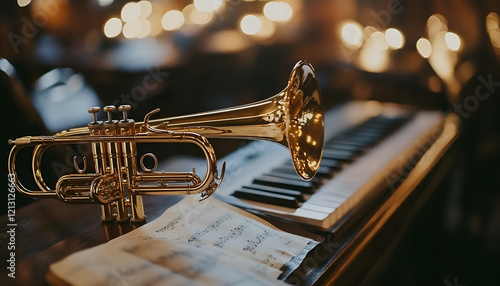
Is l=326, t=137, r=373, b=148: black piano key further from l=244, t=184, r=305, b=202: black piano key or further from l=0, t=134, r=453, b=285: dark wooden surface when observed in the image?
l=244, t=184, r=305, b=202: black piano key

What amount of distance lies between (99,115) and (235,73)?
919 mm

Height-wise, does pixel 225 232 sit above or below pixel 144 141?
below

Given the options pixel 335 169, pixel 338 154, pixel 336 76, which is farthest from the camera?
pixel 336 76

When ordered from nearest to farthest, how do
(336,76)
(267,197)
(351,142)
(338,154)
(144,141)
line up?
(144,141) < (267,197) < (338,154) < (351,142) < (336,76)

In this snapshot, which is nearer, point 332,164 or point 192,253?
point 192,253

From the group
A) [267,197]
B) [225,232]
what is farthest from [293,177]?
[225,232]

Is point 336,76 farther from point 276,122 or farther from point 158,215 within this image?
point 158,215

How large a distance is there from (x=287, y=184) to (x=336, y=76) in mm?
1535

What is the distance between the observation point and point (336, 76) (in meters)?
2.65

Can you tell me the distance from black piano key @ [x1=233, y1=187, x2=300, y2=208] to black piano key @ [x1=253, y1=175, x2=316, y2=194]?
0.24 feet

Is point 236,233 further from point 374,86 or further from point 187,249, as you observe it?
point 374,86

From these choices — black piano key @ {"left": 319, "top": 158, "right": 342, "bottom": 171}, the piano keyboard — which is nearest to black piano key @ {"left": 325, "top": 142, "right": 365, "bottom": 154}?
the piano keyboard

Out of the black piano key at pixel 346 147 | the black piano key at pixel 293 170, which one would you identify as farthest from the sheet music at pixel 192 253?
the black piano key at pixel 346 147

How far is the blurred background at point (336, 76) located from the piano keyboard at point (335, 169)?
9.6 inches
